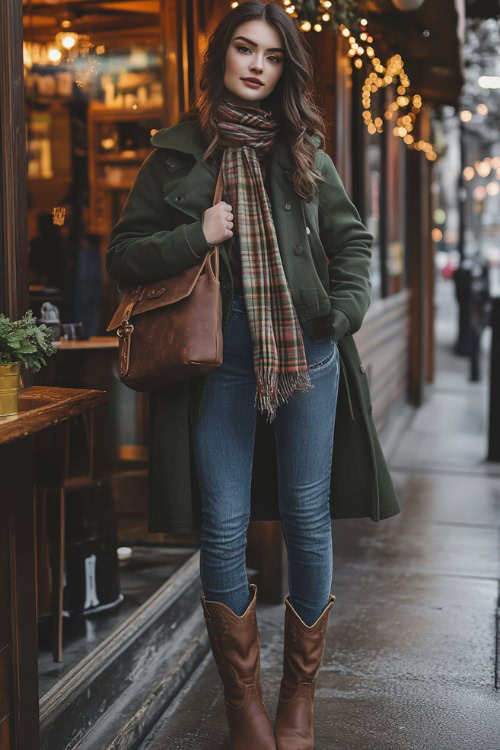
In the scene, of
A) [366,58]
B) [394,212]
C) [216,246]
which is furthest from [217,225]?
[394,212]

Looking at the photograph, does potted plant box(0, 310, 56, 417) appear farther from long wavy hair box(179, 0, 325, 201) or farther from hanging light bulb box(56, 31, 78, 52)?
hanging light bulb box(56, 31, 78, 52)

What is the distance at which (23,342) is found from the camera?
2107 millimetres

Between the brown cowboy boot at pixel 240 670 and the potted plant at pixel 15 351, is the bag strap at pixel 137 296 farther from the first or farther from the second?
the brown cowboy boot at pixel 240 670

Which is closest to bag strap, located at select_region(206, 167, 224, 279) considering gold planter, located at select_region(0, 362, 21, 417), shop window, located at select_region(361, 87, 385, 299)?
gold planter, located at select_region(0, 362, 21, 417)

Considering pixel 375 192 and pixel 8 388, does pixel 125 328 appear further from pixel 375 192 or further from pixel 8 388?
pixel 375 192

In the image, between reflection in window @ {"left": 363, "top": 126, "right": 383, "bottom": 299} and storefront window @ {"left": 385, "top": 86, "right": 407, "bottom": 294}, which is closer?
reflection in window @ {"left": 363, "top": 126, "right": 383, "bottom": 299}

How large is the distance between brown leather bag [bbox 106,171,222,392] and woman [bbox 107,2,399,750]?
0.14 ft

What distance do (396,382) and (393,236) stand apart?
123 cm

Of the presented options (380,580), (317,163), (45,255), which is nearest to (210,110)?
(317,163)

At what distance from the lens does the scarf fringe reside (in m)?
2.36

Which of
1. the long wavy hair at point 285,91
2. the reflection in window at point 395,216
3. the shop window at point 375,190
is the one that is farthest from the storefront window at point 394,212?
the long wavy hair at point 285,91

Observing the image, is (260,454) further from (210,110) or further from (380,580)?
(380,580)

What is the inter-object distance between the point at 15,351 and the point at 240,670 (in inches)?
41.2

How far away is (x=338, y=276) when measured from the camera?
255 centimetres
